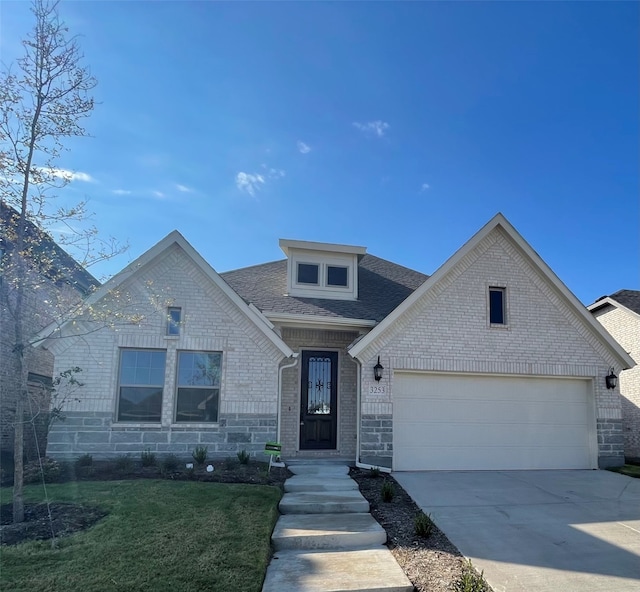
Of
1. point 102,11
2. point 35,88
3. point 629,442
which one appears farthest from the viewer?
point 629,442

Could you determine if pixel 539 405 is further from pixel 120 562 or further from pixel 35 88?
pixel 35 88

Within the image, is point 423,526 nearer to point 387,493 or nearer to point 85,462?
point 387,493

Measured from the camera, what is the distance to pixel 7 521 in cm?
592

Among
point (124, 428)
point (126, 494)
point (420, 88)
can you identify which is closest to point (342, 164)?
point (420, 88)

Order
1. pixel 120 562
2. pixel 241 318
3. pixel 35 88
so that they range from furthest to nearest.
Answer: pixel 241 318
pixel 35 88
pixel 120 562

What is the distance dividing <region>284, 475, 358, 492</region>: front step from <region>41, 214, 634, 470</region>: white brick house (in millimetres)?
1298

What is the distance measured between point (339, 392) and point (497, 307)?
4348 mm

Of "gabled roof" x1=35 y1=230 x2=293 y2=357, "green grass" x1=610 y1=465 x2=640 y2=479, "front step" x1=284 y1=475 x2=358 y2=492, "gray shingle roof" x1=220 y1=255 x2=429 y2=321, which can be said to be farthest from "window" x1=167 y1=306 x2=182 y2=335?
"green grass" x1=610 y1=465 x2=640 y2=479

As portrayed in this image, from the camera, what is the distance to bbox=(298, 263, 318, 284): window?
1252cm

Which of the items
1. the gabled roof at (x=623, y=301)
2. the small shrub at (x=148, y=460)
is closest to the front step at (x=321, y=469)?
the small shrub at (x=148, y=460)

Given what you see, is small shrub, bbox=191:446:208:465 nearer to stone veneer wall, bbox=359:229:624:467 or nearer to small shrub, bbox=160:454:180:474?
small shrub, bbox=160:454:180:474

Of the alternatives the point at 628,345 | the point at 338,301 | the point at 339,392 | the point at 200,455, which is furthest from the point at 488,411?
the point at 628,345

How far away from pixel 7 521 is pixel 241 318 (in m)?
5.29

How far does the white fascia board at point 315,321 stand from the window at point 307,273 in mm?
1777
